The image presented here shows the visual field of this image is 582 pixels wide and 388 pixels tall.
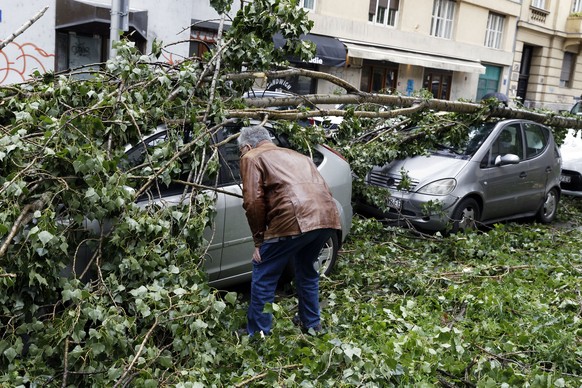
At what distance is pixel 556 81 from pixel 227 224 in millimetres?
32868

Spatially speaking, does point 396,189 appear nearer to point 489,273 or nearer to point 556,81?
point 489,273

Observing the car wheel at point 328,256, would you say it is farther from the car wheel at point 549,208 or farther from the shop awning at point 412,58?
the shop awning at point 412,58

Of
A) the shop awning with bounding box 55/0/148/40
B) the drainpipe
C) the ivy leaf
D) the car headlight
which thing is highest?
→ the shop awning with bounding box 55/0/148/40

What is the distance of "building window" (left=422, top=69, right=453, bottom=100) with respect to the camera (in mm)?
27141

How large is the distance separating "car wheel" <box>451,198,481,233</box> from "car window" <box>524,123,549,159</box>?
1.48 meters

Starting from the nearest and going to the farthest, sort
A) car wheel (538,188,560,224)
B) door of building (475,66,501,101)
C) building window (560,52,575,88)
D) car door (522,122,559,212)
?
car door (522,122,559,212) < car wheel (538,188,560,224) < door of building (475,66,501,101) < building window (560,52,575,88)

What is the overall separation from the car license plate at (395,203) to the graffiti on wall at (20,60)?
8.87m

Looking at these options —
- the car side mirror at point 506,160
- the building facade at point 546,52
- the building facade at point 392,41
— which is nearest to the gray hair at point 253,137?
the building facade at point 392,41

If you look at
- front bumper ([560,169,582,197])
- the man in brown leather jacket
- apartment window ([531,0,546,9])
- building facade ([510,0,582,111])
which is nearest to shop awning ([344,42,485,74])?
building facade ([510,0,582,111])

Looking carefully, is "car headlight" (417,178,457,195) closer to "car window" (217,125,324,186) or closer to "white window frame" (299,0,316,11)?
"car window" (217,125,324,186)

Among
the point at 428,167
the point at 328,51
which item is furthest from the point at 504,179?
the point at 328,51

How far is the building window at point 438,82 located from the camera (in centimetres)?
2714

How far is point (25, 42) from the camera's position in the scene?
45.9 feet

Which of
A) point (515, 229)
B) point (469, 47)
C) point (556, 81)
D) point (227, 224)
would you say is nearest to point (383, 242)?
point (515, 229)
